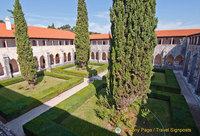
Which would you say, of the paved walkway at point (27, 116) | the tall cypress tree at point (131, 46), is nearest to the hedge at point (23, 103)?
the paved walkway at point (27, 116)

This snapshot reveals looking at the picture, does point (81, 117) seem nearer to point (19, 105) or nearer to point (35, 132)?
point (35, 132)

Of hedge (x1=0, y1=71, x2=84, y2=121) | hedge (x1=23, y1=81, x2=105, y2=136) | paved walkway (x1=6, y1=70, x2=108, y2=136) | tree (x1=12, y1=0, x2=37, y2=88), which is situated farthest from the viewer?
tree (x1=12, y1=0, x2=37, y2=88)

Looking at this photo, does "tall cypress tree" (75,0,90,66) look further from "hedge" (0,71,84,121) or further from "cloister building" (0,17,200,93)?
"hedge" (0,71,84,121)

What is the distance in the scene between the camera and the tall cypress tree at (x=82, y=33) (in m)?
19.5

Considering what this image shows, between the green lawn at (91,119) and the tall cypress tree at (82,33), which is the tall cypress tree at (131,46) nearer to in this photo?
the green lawn at (91,119)

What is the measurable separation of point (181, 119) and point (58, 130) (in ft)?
25.7

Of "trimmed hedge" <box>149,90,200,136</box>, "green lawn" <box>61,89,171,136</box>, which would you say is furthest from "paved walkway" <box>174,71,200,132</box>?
"green lawn" <box>61,89,171,136</box>

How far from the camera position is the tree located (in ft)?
39.2

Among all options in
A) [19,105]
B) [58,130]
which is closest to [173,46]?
[58,130]

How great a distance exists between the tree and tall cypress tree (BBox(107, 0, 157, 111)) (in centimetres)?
1101

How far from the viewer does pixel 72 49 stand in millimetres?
29969

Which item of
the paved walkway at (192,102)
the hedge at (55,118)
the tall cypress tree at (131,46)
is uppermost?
the tall cypress tree at (131,46)

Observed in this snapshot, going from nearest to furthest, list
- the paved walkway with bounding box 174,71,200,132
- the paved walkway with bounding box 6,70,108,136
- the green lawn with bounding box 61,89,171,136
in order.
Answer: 1. the green lawn with bounding box 61,89,171,136
2. the paved walkway with bounding box 6,70,108,136
3. the paved walkway with bounding box 174,71,200,132

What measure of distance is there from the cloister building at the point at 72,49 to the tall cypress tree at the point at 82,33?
275 inches
